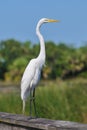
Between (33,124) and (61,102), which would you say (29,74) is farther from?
(61,102)

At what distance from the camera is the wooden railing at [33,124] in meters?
6.44

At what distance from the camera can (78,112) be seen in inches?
537

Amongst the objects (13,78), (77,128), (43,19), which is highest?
(13,78)

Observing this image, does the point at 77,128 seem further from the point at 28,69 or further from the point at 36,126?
the point at 28,69

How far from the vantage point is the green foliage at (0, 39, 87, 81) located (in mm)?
61656

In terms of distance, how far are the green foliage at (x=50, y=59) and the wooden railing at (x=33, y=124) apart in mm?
49443

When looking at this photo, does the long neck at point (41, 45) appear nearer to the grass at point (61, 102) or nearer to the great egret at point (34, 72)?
the great egret at point (34, 72)

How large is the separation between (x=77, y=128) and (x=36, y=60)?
5.76 ft

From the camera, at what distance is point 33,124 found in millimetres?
6973

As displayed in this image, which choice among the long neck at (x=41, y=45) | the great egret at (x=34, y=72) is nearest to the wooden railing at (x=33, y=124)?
the great egret at (x=34, y=72)

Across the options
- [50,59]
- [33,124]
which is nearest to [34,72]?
[33,124]

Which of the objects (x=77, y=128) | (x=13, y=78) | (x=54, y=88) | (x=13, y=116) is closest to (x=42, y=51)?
(x=13, y=116)

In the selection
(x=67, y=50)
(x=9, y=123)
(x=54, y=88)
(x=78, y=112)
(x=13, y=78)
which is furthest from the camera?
(x=67, y=50)

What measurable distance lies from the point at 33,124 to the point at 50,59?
60.4 meters
